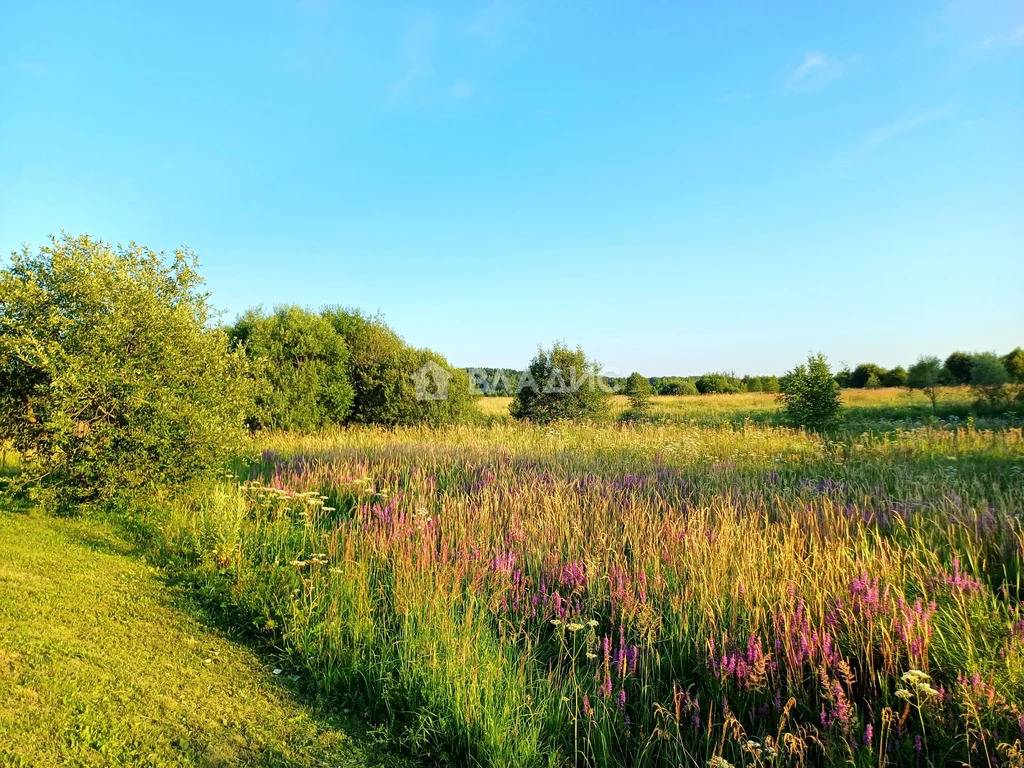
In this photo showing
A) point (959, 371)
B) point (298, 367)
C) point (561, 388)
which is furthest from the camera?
point (959, 371)

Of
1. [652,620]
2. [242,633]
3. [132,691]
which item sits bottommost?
[242,633]

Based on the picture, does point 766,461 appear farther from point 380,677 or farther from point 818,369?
point 818,369

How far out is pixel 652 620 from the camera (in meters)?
3.51

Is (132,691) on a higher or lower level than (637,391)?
lower

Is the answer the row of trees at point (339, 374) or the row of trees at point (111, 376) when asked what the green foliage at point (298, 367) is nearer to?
the row of trees at point (339, 374)

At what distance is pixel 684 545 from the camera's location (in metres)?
4.46

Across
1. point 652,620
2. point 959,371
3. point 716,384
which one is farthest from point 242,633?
point 716,384

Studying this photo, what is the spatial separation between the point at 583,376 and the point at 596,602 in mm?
19076

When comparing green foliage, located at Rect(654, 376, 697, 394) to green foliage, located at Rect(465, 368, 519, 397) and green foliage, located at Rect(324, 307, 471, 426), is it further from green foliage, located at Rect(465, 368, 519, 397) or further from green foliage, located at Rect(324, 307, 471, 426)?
green foliage, located at Rect(324, 307, 471, 426)

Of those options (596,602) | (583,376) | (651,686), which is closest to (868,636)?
(651,686)

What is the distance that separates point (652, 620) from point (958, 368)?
4465 cm

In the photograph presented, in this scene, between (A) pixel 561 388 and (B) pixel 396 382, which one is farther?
(A) pixel 561 388

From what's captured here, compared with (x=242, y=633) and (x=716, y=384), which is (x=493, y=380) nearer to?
(x=716, y=384)

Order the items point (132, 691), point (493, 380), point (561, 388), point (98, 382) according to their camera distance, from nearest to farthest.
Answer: point (132, 691) → point (98, 382) → point (561, 388) → point (493, 380)
